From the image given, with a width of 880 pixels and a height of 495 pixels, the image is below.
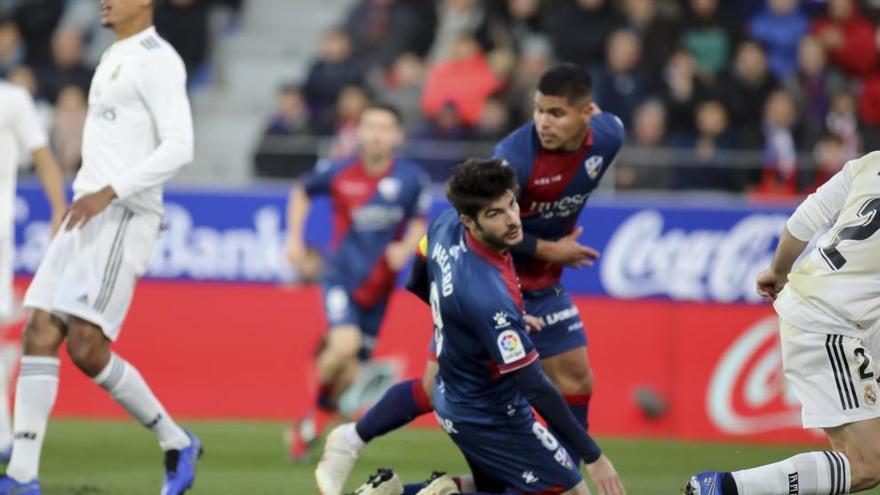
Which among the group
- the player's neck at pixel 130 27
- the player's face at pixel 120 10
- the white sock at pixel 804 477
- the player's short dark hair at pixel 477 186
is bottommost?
the white sock at pixel 804 477

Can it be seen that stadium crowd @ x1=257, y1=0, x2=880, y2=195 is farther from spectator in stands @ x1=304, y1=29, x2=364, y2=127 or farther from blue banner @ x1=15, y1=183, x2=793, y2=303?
blue banner @ x1=15, y1=183, x2=793, y2=303

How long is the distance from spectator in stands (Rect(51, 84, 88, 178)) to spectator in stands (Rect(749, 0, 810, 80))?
7758mm

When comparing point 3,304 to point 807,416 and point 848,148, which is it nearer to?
point 807,416

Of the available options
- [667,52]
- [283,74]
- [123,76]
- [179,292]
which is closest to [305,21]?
[283,74]

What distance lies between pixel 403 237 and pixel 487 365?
16.8ft

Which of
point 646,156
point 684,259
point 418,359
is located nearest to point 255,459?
point 418,359

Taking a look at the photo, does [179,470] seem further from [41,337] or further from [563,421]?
[563,421]

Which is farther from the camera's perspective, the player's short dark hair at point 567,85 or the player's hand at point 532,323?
the player's short dark hair at point 567,85

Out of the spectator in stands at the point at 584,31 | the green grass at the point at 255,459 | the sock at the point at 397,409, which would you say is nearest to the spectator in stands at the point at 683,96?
the spectator in stands at the point at 584,31

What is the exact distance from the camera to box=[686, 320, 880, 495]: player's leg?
6.93 m

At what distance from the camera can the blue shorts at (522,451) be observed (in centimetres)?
718

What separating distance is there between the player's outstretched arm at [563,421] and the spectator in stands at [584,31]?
10.9 m

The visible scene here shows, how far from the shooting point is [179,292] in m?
13.8

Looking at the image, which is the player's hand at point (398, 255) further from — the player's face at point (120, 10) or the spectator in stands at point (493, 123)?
the spectator in stands at point (493, 123)
